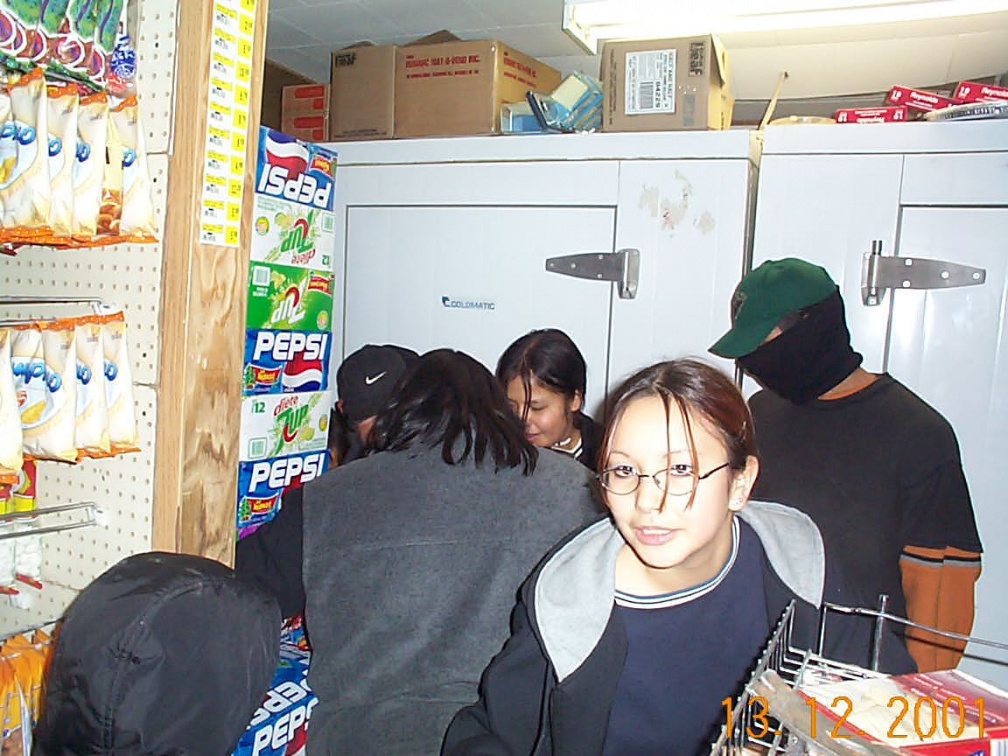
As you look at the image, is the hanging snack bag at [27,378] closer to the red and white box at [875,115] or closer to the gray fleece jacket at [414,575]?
the gray fleece jacket at [414,575]

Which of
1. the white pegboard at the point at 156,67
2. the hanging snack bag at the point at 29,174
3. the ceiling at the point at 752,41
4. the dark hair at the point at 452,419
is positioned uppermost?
the ceiling at the point at 752,41

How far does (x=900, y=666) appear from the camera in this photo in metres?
1.23

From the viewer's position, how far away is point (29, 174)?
127cm

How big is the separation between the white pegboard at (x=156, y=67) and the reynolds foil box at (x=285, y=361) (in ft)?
2.79

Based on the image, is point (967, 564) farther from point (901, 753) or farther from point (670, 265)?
point (901, 753)

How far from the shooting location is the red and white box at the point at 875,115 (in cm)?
239

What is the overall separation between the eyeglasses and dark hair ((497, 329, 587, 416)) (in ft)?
4.59

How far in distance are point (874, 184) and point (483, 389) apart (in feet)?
4.41

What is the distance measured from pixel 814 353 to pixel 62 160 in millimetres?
1671

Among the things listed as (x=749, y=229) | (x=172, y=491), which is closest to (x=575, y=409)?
(x=749, y=229)

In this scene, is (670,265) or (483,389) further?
(670,265)

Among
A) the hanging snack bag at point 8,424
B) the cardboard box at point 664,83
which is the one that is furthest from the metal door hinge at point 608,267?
the hanging snack bag at point 8,424

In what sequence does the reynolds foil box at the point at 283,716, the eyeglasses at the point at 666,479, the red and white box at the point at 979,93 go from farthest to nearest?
the red and white box at the point at 979,93 < the reynolds foil box at the point at 283,716 < the eyeglasses at the point at 666,479

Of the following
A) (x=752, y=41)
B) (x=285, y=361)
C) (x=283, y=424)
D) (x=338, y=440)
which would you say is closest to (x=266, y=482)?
(x=283, y=424)
